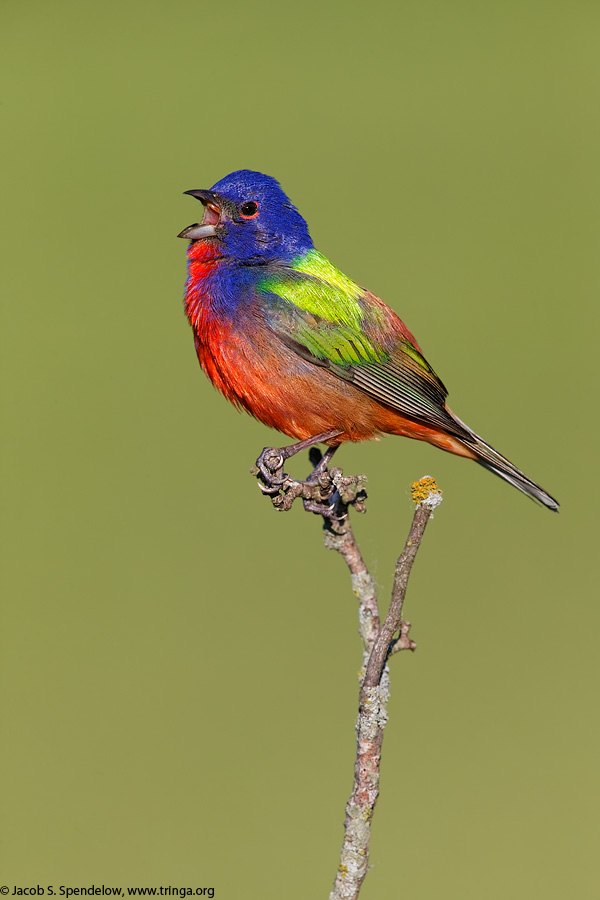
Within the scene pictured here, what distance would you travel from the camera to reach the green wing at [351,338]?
4.54m

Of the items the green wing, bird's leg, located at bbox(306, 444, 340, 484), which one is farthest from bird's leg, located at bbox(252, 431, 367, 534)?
the green wing

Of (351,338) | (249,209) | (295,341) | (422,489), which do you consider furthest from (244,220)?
(422,489)

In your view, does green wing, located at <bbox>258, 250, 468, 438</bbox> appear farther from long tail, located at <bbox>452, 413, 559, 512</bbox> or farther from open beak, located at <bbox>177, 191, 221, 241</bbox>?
open beak, located at <bbox>177, 191, 221, 241</bbox>

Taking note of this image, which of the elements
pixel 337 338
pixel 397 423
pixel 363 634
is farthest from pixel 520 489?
pixel 363 634

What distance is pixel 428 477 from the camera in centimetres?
298

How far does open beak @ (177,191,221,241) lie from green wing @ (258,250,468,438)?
1.60ft

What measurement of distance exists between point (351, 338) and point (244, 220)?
3.04ft

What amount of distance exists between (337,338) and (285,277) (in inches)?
17.9

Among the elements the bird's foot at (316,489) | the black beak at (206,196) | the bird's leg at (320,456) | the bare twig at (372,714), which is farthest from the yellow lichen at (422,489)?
the black beak at (206,196)

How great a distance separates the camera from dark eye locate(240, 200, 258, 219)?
4.75 meters

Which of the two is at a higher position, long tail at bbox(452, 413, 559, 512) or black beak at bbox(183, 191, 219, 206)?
black beak at bbox(183, 191, 219, 206)

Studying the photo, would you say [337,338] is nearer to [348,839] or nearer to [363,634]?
[363,634]

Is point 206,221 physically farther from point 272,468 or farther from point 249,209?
point 272,468

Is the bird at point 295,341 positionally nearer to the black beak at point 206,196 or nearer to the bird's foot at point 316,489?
the black beak at point 206,196
